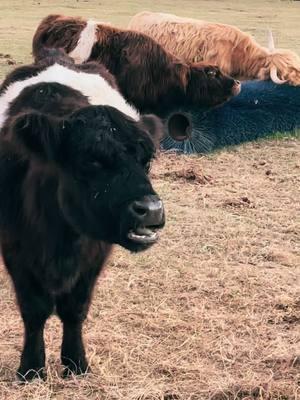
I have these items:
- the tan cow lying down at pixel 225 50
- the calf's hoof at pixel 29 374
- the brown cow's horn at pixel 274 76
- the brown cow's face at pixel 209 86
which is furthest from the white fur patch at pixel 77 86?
the tan cow lying down at pixel 225 50

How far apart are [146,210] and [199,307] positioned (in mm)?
1669

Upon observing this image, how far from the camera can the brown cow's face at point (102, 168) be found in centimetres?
293

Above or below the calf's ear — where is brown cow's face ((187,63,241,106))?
below

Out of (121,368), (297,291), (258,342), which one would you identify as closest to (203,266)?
(297,291)

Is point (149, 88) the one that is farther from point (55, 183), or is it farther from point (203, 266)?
point (55, 183)

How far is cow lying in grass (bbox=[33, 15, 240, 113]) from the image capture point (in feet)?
28.0

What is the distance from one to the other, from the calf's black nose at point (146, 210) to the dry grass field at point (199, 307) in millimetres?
916

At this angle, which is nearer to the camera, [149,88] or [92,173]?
[92,173]

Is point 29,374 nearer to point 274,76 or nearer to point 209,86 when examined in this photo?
point 209,86

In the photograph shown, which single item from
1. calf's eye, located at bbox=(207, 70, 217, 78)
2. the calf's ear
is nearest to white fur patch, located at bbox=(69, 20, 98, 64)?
calf's eye, located at bbox=(207, 70, 217, 78)

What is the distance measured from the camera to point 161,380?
141 inches

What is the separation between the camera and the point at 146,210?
9.43ft

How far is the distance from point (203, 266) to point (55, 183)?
2.02 m

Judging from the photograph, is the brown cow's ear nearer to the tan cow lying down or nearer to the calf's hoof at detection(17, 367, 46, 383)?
the calf's hoof at detection(17, 367, 46, 383)
